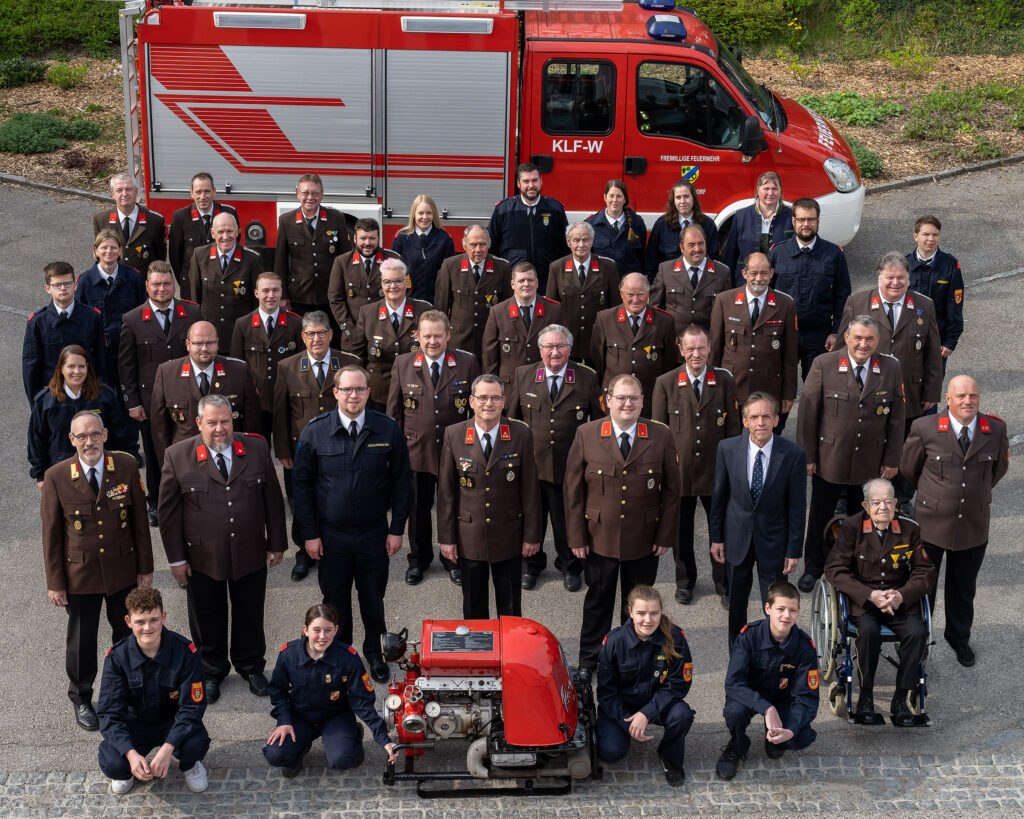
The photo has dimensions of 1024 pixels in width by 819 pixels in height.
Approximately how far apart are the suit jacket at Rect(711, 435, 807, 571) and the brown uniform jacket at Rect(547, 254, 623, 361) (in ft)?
8.46

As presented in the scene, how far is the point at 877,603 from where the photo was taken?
738 cm

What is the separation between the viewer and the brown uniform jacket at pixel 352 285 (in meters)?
9.98

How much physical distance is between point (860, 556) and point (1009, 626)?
1470mm

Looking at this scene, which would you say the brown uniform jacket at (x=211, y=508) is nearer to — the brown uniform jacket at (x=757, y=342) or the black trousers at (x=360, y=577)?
the black trousers at (x=360, y=577)

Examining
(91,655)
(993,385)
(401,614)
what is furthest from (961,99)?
(91,655)

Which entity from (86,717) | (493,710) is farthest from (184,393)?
(493,710)

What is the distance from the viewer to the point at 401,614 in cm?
845

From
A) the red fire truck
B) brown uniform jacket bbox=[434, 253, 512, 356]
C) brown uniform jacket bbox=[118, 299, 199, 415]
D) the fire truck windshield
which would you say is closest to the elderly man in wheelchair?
brown uniform jacket bbox=[434, 253, 512, 356]

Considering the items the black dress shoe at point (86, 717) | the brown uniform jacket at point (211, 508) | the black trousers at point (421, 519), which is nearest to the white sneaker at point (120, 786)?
the black dress shoe at point (86, 717)

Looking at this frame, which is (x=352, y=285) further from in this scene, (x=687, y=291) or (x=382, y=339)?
(x=687, y=291)

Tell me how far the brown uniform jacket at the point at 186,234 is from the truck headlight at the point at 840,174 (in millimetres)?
5561

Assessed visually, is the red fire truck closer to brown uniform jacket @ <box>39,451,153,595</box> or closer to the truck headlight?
the truck headlight

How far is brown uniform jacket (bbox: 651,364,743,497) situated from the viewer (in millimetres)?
8438

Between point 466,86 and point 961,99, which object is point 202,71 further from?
point 961,99
